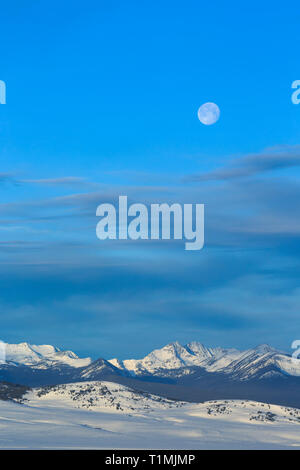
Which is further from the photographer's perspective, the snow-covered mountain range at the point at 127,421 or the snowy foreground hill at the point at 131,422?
the snow-covered mountain range at the point at 127,421

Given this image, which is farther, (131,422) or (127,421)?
(127,421)

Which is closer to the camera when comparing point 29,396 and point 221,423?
point 221,423

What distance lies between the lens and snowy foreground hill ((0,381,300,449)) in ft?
279

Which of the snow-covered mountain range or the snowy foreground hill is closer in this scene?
the snowy foreground hill

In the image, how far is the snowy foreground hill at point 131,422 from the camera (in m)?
85.0

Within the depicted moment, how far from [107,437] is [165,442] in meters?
7.93

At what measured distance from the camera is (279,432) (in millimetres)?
114812

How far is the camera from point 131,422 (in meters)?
119
